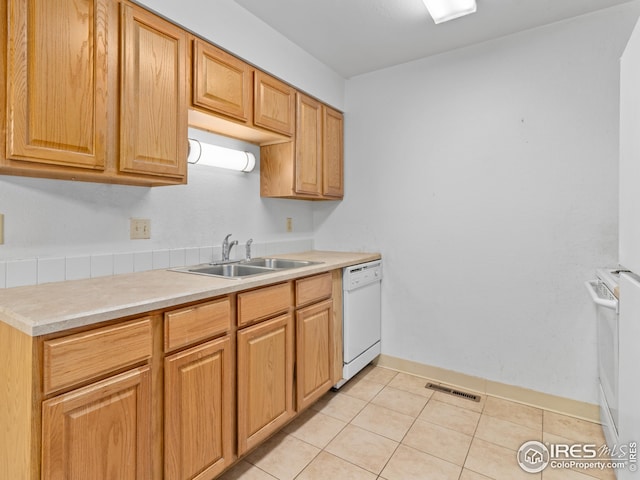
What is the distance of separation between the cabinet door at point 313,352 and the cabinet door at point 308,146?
886 millimetres

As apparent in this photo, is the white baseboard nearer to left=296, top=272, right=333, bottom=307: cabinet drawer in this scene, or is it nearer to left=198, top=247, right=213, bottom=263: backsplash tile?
left=296, top=272, right=333, bottom=307: cabinet drawer

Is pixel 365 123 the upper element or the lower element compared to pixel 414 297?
upper

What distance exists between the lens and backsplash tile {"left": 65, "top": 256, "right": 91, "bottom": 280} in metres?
1.58

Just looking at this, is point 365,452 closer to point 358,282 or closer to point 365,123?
point 358,282

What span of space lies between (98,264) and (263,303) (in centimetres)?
80

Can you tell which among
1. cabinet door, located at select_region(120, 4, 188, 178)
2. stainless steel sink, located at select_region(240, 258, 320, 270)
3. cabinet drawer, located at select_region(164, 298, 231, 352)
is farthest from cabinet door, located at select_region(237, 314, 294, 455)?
cabinet door, located at select_region(120, 4, 188, 178)

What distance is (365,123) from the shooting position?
2.90m

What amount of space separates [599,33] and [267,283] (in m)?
2.35

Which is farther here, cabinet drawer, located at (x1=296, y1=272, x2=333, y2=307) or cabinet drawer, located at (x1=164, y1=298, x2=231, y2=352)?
cabinet drawer, located at (x1=296, y1=272, x2=333, y2=307)

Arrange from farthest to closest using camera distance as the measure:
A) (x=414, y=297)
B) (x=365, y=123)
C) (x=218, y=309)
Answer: (x=365, y=123) < (x=414, y=297) < (x=218, y=309)

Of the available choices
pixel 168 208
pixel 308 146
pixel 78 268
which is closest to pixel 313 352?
pixel 168 208

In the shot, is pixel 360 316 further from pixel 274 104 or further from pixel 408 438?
pixel 274 104

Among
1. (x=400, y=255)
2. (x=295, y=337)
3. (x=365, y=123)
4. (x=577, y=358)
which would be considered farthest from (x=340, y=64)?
(x=577, y=358)

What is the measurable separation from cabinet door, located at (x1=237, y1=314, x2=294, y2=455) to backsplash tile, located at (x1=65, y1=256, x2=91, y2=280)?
770mm
